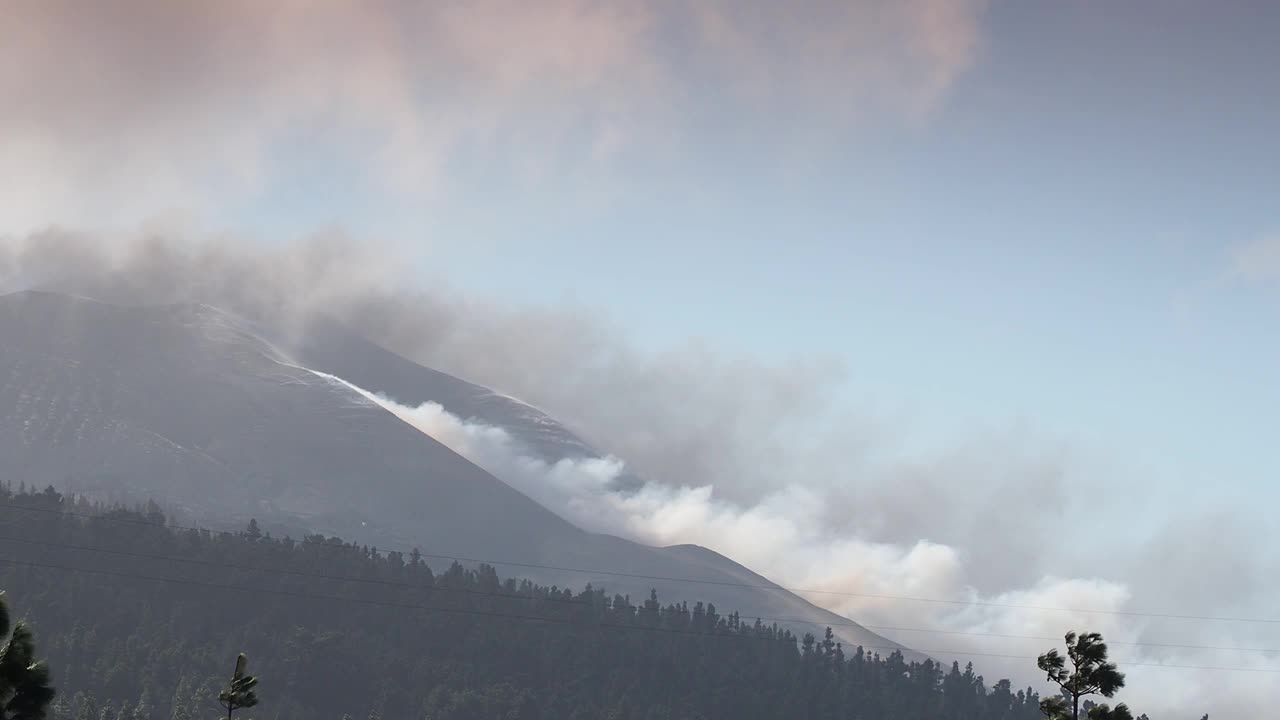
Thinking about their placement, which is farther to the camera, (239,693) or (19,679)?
(239,693)

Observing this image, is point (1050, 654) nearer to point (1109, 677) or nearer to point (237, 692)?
point (1109, 677)

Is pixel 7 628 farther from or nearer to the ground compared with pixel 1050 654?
nearer to the ground

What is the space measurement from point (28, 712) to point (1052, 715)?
68.2 metres

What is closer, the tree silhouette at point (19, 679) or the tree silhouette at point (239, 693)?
the tree silhouette at point (19, 679)

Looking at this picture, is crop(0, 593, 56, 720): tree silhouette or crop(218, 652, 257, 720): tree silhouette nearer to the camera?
crop(0, 593, 56, 720): tree silhouette

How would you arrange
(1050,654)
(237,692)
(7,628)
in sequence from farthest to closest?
(237,692)
(1050,654)
(7,628)

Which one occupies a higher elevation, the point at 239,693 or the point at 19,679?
the point at 239,693

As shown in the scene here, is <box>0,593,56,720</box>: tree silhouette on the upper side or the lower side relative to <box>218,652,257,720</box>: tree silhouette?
lower

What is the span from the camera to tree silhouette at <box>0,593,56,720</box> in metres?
61.8

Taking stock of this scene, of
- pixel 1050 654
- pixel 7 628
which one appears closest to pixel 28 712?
pixel 7 628

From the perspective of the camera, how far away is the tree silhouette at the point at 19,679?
203ft

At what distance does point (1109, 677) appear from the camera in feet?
315

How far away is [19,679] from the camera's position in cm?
6216

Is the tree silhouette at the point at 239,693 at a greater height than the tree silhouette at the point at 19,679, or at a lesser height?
greater
